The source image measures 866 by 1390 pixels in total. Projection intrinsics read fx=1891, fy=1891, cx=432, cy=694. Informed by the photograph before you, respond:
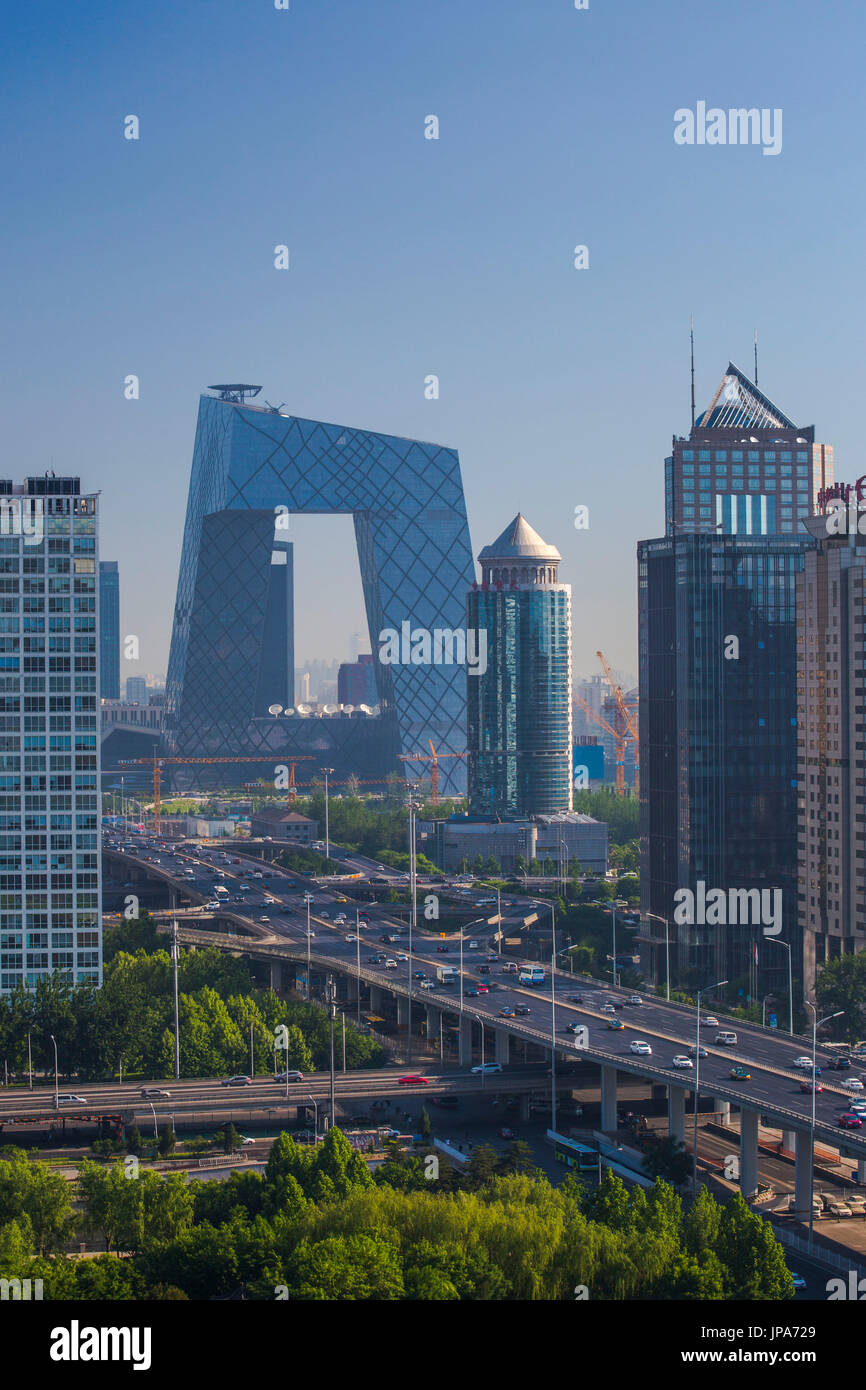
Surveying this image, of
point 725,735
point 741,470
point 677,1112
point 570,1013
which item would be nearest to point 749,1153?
point 677,1112

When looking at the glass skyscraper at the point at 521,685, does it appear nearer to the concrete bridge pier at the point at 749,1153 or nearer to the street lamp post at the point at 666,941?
the street lamp post at the point at 666,941

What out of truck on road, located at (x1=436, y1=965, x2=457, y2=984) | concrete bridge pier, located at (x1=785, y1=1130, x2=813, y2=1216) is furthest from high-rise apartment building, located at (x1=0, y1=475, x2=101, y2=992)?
concrete bridge pier, located at (x1=785, y1=1130, x2=813, y2=1216)

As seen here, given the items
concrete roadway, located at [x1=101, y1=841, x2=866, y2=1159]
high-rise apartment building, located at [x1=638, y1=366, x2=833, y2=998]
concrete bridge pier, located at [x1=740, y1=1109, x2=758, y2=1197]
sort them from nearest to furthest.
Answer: concrete bridge pier, located at [x1=740, y1=1109, x2=758, y2=1197] → concrete roadway, located at [x1=101, y1=841, x2=866, y2=1159] → high-rise apartment building, located at [x1=638, y1=366, x2=833, y2=998]

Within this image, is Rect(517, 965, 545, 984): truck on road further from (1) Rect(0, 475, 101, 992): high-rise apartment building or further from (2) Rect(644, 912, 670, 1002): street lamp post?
(1) Rect(0, 475, 101, 992): high-rise apartment building

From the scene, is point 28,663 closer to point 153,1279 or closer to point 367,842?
point 153,1279

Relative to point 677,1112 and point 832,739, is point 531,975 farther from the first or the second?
point 677,1112
